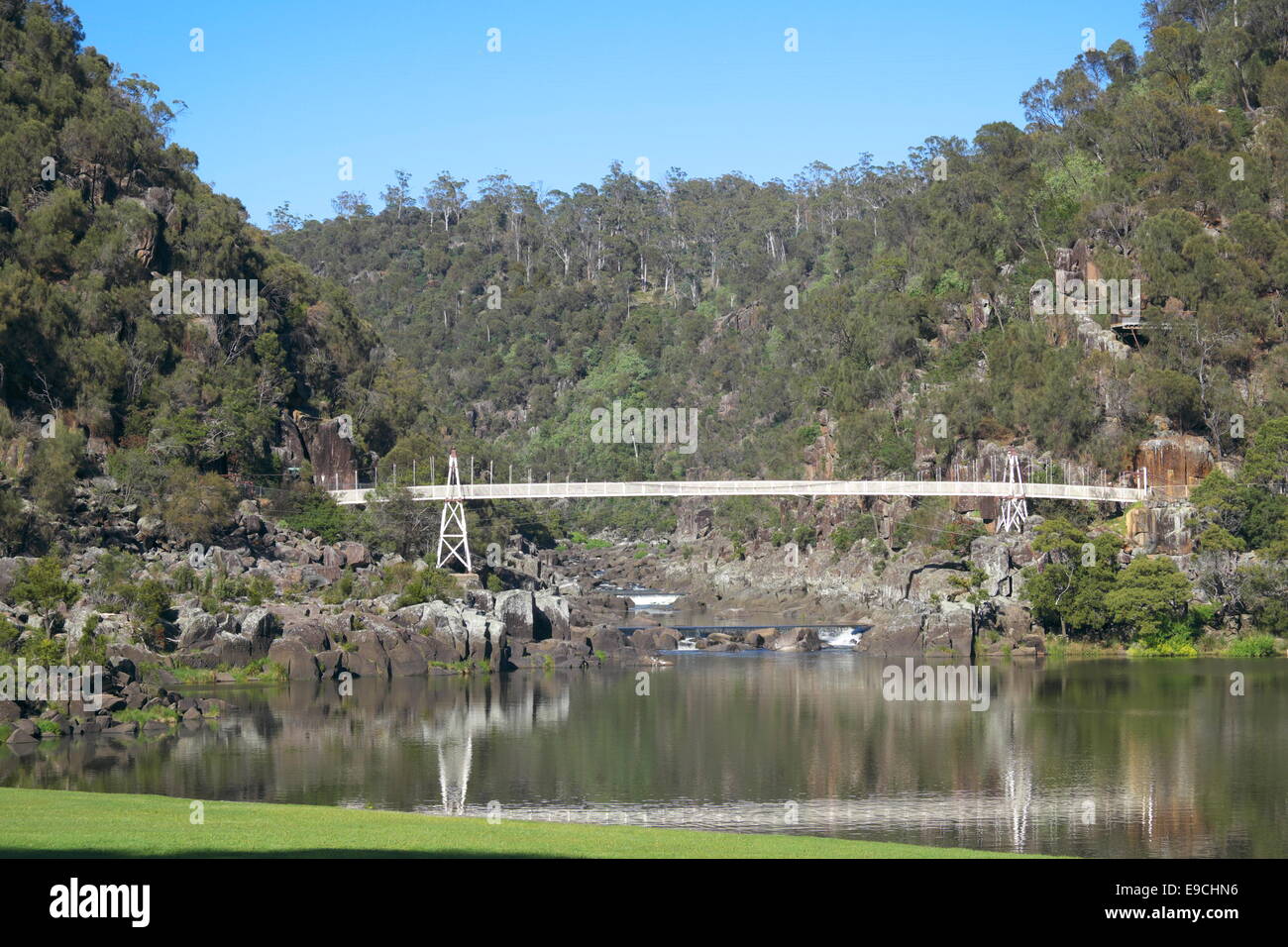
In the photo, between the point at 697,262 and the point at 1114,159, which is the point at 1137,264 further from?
the point at 697,262

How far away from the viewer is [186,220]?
257ft

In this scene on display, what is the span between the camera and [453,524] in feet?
235

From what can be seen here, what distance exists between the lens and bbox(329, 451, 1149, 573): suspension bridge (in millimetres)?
65812

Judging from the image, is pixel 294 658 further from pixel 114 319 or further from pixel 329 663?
pixel 114 319

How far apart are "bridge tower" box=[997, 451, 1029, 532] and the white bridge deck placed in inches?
2.7

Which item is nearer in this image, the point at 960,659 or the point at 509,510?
the point at 960,659

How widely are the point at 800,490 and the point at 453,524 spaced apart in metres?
16.8

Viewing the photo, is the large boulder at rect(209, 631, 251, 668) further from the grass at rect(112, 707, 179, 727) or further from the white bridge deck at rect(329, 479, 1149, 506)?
the white bridge deck at rect(329, 479, 1149, 506)

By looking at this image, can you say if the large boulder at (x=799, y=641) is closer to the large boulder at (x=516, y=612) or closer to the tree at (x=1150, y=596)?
the large boulder at (x=516, y=612)

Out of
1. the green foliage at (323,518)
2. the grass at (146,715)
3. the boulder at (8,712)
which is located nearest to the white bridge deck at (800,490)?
the green foliage at (323,518)

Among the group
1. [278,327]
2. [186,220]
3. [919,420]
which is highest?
[186,220]

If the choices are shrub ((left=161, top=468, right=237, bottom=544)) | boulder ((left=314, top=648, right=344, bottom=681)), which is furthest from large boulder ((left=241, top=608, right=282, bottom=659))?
shrub ((left=161, top=468, right=237, bottom=544))
